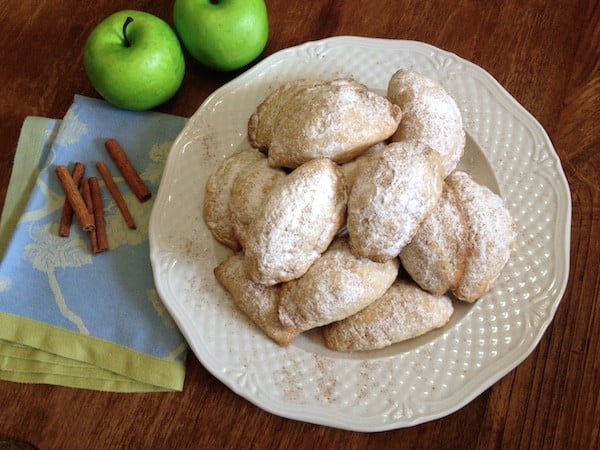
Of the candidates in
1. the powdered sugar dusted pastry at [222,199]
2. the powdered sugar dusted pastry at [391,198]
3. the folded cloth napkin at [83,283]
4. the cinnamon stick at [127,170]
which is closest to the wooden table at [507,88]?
the folded cloth napkin at [83,283]

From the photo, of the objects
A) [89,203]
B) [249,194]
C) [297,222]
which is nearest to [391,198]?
[297,222]

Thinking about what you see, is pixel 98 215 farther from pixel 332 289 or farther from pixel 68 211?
pixel 332 289

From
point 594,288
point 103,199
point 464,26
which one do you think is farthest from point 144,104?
point 594,288

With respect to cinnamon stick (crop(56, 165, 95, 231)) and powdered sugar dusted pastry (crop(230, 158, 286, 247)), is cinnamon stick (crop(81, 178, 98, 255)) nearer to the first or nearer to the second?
cinnamon stick (crop(56, 165, 95, 231))

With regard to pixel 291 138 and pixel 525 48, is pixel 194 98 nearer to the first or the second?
pixel 291 138

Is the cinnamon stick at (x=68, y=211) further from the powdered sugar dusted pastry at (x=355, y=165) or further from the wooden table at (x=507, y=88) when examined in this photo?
→ the powdered sugar dusted pastry at (x=355, y=165)

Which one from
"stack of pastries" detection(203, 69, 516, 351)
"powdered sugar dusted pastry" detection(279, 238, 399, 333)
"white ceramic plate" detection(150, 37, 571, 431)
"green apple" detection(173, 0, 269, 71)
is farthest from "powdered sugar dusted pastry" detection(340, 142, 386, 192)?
"green apple" detection(173, 0, 269, 71)
